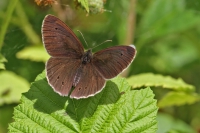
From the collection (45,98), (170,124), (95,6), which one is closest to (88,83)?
(45,98)

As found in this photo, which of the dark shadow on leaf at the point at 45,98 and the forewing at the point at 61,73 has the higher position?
the forewing at the point at 61,73

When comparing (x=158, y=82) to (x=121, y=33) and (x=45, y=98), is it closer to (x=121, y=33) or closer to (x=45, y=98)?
(x=45, y=98)

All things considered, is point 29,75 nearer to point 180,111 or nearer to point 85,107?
point 180,111

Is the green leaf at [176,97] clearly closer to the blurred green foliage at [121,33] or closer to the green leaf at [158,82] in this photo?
the green leaf at [158,82]

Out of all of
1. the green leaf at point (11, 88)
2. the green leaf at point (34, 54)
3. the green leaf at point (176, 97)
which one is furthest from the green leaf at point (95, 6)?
the green leaf at point (34, 54)

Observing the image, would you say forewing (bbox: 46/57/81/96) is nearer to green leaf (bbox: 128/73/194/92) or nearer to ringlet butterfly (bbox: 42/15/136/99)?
ringlet butterfly (bbox: 42/15/136/99)

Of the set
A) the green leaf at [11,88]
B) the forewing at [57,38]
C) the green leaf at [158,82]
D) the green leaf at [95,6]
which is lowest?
the green leaf at [158,82]
